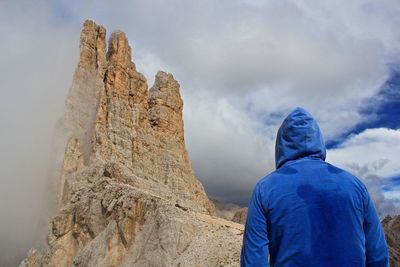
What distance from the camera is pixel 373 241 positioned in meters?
2.89

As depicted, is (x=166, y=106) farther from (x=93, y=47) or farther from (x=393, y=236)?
(x=393, y=236)

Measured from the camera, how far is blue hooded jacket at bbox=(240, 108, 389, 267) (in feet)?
8.77

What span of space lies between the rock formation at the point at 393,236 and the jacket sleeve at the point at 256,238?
45.2 m

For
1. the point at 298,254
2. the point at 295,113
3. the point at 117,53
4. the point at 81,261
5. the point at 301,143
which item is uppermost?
the point at 117,53

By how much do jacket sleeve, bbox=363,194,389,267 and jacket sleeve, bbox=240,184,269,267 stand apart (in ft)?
2.18

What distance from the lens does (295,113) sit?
3092 mm

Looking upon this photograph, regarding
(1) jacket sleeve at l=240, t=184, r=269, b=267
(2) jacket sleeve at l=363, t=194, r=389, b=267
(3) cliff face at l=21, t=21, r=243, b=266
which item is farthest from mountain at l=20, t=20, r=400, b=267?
(1) jacket sleeve at l=240, t=184, r=269, b=267

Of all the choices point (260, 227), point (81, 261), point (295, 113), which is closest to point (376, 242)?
point (260, 227)

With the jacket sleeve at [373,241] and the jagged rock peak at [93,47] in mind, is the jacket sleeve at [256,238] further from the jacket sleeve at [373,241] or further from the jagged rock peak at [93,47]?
the jagged rock peak at [93,47]

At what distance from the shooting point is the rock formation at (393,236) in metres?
45.4

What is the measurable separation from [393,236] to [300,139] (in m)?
62.8

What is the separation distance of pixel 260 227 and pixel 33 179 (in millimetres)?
60367

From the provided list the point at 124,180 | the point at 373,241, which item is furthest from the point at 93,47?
the point at 373,241

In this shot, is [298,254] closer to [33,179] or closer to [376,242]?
[376,242]
